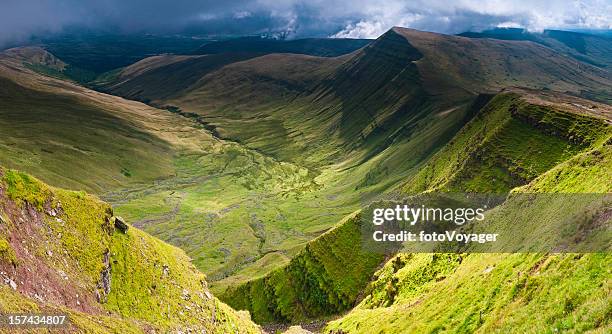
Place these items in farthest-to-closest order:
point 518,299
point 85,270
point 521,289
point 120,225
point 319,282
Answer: point 319,282 → point 120,225 → point 85,270 → point 521,289 → point 518,299

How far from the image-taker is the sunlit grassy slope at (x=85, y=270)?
152ft

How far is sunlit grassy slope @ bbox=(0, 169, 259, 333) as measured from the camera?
152ft

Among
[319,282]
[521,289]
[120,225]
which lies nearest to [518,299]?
[521,289]

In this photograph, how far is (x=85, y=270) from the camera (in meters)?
59.2

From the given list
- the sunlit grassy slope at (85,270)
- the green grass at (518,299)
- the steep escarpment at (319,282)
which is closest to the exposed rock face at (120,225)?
the sunlit grassy slope at (85,270)

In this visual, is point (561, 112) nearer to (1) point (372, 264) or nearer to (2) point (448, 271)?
(1) point (372, 264)

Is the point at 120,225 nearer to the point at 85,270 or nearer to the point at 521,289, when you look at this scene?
the point at 85,270

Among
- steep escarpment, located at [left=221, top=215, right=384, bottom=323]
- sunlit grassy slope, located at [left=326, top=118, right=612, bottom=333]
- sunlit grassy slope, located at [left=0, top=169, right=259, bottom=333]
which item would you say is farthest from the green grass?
steep escarpment, located at [left=221, top=215, right=384, bottom=323]

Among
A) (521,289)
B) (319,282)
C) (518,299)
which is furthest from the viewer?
(319,282)

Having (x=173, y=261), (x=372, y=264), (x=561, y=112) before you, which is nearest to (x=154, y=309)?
(x=173, y=261)

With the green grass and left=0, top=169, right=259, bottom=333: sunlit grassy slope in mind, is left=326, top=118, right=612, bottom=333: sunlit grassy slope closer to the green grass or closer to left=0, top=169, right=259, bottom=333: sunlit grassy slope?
the green grass

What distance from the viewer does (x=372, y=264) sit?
178 m

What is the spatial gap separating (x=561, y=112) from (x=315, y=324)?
145 metres

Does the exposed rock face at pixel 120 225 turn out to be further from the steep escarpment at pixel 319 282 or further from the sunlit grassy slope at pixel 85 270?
the steep escarpment at pixel 319 282
